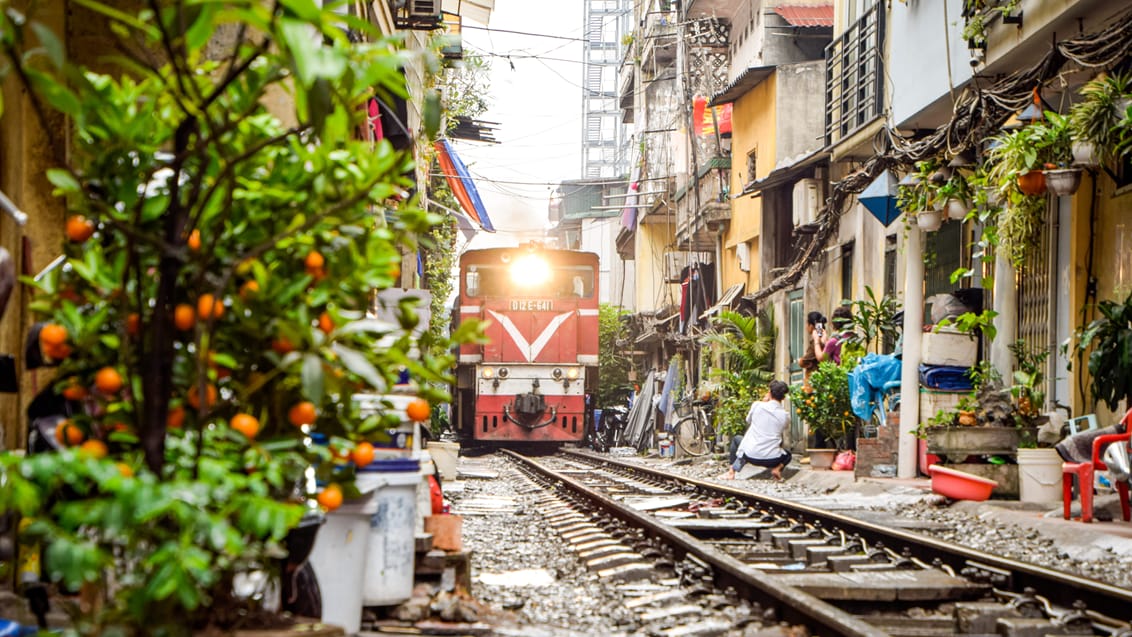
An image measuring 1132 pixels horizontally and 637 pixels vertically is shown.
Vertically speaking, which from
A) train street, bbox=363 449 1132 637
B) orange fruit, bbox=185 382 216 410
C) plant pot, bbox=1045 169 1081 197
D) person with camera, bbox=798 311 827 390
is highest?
plant pot, bbox=1045 169 1081 197

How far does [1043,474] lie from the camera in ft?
34.5

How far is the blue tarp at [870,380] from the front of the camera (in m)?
14.5

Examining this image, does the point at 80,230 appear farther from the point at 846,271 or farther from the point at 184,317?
the point at 846,271

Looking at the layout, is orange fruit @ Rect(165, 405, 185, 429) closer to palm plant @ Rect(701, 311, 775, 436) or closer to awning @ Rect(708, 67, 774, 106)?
palm plant @ Rect(701, 311, 775, 436)

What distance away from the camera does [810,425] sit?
16.6 meters

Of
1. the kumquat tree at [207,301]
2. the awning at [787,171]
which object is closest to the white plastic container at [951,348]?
the awning at [787,171]

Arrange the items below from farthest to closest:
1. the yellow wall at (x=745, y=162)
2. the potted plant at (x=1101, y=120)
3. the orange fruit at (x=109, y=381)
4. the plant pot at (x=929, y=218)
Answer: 1. the yellow wall at (x=745, y=162)
2. the plant pot at (x=929, y=218)
3. the potted plant at (x=1101, y=120)
4. the orange fruit at (x=109, y=381)

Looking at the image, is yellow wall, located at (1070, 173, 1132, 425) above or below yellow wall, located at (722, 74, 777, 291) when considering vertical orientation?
below

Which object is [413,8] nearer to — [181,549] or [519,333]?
[519,333]

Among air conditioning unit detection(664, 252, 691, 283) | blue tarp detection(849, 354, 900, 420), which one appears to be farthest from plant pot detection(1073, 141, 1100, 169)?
air conditioning unit detection(664, 252, 691, 283)

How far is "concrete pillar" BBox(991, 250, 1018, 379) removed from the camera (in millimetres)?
12898

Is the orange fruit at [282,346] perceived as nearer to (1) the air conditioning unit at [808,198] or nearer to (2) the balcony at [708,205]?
(1) the air conditioning unit at [808,198]

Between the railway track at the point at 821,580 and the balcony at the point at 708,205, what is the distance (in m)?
19.2

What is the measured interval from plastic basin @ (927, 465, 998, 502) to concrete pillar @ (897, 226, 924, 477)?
6.77 feet
